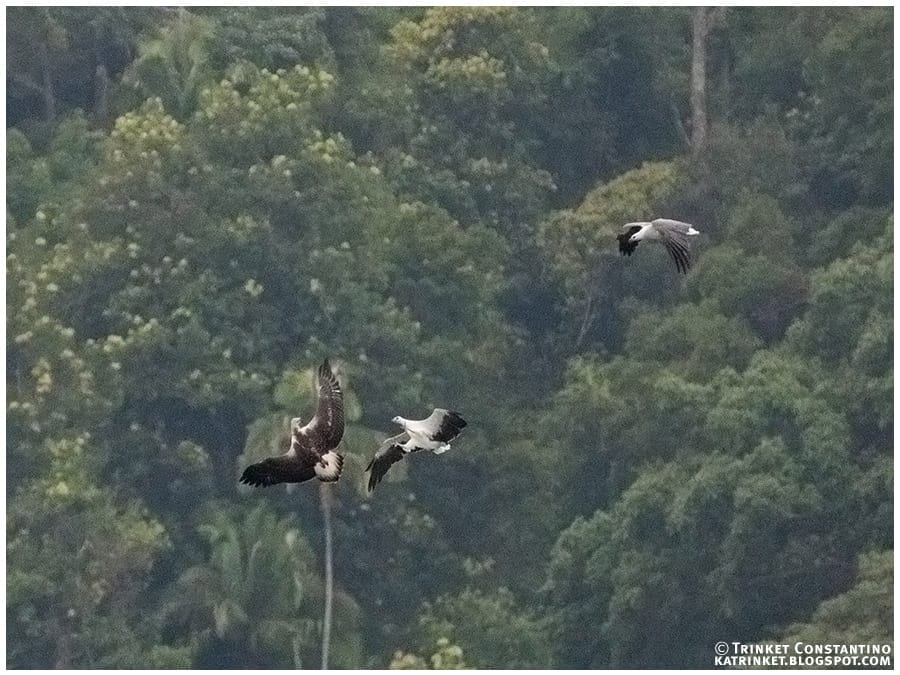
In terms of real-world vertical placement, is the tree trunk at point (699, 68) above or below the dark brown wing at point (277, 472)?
above

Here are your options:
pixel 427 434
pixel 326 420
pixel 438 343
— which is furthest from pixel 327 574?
pixel 326 420

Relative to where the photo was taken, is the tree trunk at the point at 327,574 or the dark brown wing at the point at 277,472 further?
the tree trunk at the point at 327,574

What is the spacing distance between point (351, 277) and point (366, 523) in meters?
3.77

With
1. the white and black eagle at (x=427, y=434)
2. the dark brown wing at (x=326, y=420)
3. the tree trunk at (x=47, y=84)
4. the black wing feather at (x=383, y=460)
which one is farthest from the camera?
the tree trunk at (x=47, y=84)

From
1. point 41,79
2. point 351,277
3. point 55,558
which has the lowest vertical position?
point 55,558

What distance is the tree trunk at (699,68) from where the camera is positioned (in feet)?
208

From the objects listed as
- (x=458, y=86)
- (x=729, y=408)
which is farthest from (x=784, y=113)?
(x=729, y=408)

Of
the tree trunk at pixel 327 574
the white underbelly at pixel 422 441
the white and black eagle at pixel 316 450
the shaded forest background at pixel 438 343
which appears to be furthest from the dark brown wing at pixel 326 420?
the tree trunk at pixel 327 574

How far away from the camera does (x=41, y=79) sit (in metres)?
63.8

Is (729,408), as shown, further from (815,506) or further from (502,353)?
(502,353)

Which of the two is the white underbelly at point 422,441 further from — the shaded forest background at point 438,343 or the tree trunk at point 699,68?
the tree trunk at point 699,68

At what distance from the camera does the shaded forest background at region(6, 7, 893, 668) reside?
5516 centimetres

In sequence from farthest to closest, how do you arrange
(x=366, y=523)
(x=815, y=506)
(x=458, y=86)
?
1. (x=458, y=86)
2. (x=366, y=523)
3. (x=815, y=506)

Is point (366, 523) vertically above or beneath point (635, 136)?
beneath
